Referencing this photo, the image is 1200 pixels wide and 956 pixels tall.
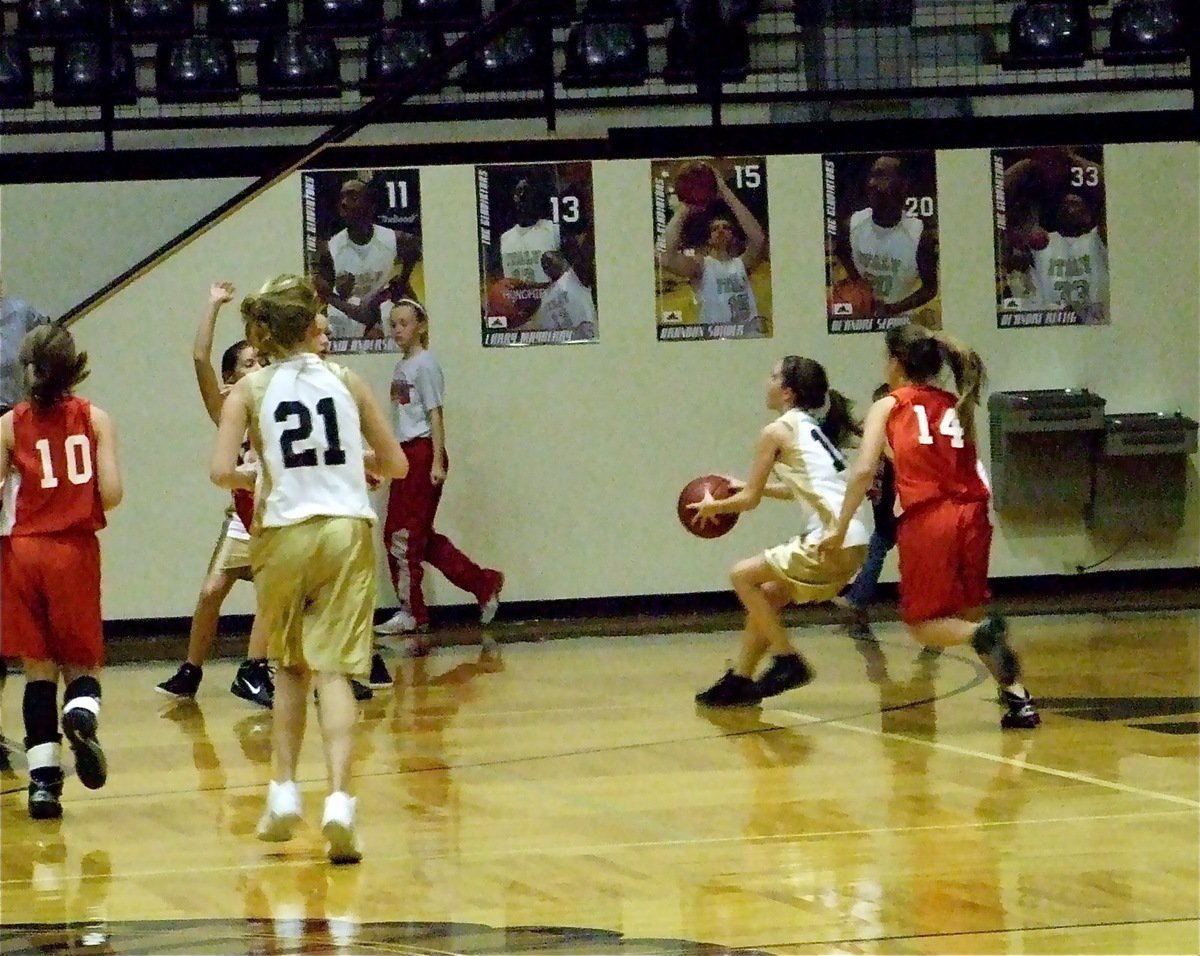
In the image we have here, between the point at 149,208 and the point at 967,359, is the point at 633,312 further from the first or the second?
the point at 967,359

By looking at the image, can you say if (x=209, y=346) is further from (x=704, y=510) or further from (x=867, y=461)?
(x=867, y=461)

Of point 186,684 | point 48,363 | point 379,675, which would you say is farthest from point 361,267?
point 48,363

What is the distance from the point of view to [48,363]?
Answer: 580cm

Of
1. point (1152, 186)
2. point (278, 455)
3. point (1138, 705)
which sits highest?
point (1152, 186)

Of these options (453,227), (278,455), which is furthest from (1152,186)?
(278,455)

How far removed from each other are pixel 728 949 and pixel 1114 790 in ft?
6.76

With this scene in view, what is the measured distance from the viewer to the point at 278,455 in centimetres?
500

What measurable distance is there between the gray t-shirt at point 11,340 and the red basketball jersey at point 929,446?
150 inches

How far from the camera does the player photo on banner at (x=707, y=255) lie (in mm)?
11102

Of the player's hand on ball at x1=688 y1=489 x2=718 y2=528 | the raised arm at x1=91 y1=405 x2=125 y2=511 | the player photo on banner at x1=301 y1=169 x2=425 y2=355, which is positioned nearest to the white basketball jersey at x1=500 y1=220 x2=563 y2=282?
the player photo on banner at x1=301 y1=169 x2=425 y2=355

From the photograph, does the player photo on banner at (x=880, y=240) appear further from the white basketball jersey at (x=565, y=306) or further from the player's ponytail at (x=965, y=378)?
the player's ponytail at (x=965, y=378)

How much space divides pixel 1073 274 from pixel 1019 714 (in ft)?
Result: 17.1

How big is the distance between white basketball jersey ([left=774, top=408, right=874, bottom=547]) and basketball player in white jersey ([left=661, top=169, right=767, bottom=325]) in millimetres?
3701

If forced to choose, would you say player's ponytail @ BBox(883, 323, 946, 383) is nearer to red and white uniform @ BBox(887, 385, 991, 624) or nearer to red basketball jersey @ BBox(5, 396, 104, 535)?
red and white uniform @ BBox(887, 385, 991, 624)
